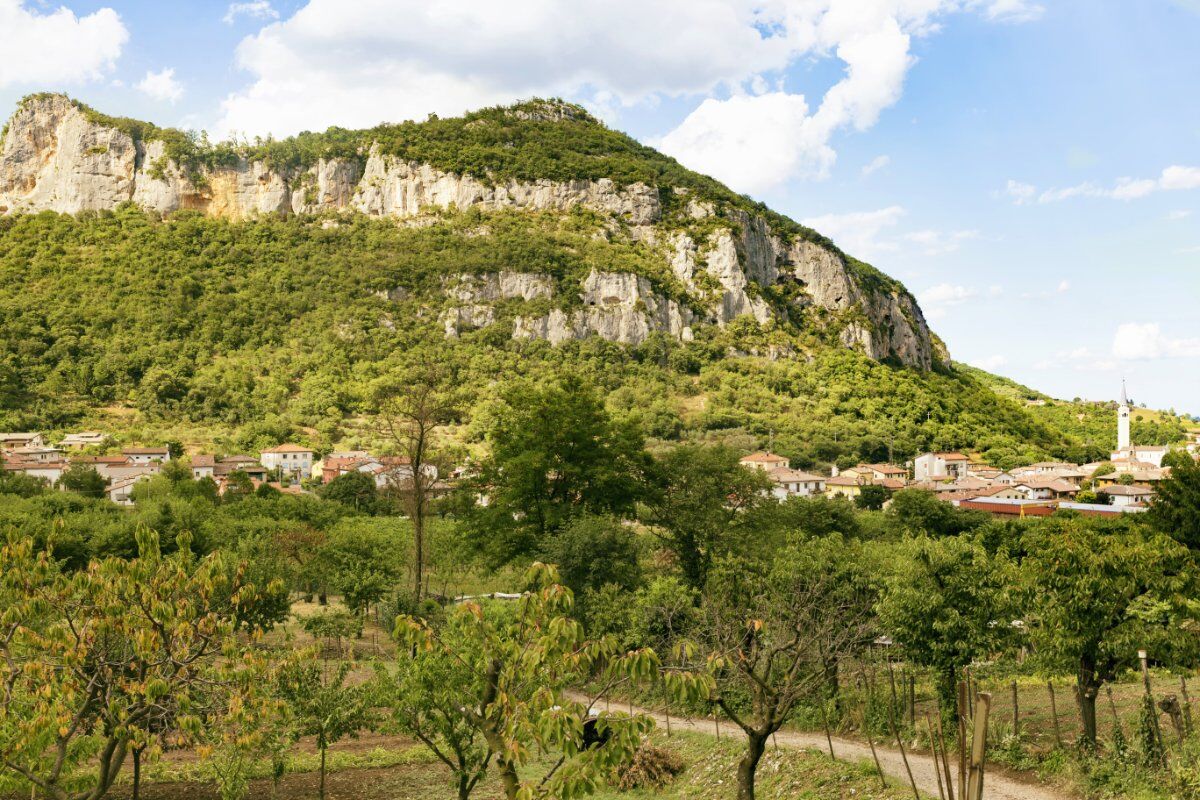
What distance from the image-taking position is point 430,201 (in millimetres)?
141125

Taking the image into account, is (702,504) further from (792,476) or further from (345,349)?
(345,349)

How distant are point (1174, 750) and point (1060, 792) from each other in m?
1.73

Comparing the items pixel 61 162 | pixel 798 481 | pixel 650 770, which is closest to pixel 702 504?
pixel 650 770

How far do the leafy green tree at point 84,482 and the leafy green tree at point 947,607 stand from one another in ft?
186

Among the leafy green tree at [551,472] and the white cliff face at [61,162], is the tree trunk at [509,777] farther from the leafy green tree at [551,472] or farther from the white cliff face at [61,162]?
the white cliff face at [61,162]

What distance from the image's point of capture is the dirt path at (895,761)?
12.0 metres

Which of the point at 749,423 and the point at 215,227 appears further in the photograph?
the point at 215,227

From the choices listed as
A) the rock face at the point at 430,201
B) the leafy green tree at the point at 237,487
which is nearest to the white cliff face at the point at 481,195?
the rock face at the point at 430,201

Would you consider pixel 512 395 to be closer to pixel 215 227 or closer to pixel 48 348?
pixel 48 348

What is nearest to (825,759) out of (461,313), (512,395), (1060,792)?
(1060,792)

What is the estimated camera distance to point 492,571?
27.6 meters

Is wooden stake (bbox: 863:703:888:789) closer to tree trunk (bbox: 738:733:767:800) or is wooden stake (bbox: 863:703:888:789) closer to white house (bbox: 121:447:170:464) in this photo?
tree trunk (bbox: 738:733:767:800)

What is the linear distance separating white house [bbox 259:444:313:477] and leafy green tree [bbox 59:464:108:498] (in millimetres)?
17795

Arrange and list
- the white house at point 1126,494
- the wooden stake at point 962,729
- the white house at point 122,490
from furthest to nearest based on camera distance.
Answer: the white house at point 1126,494 → the white house at point 122,490 → the wooden stake at point 962,729
